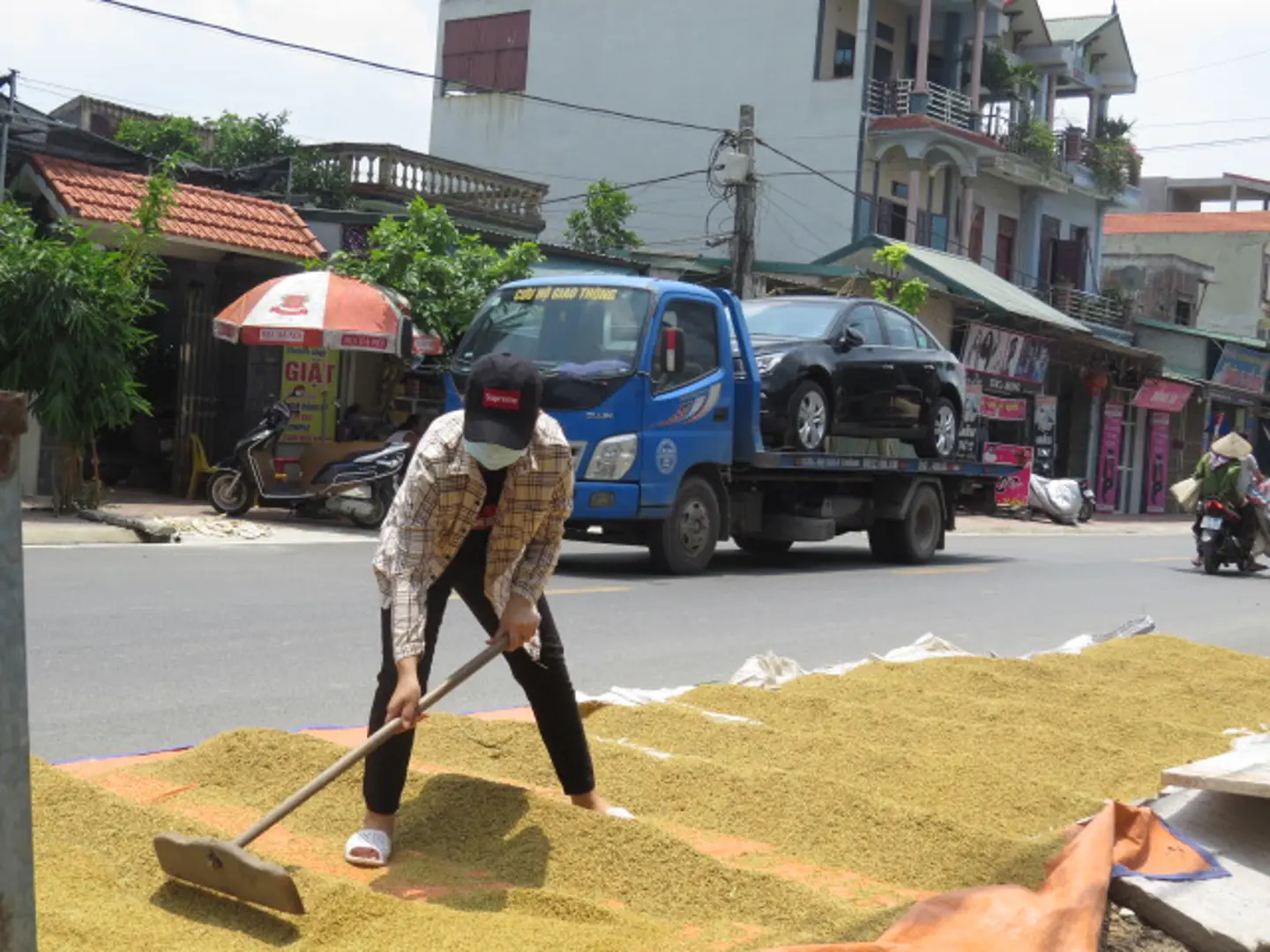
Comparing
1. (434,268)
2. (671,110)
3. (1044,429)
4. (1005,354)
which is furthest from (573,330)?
(1044,429)

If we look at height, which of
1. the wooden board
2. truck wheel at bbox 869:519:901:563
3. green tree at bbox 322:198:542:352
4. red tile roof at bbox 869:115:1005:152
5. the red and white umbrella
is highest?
red tile roof at bbox 869:115:1005:152

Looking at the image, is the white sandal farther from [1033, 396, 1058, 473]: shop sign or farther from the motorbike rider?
[1033, 396, 1058, 473]: shop sign

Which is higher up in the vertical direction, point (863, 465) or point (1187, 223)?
point (1187, 223)

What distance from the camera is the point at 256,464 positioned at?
17.1 metres

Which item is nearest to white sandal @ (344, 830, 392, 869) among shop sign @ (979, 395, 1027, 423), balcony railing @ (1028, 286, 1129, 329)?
shop sign @ (979, 395, 1027, 423)

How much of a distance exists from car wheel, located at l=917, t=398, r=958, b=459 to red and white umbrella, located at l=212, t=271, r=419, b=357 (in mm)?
5788

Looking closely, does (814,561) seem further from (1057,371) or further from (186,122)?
(1057,371)

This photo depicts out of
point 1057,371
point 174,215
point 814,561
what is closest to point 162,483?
point 174,215

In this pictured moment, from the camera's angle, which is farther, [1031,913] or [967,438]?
[967,438]

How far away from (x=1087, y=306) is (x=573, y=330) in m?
29.5

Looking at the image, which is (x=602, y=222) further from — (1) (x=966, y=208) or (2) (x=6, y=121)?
(2) (x=6, y=121)

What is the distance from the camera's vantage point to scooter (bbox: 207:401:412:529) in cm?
1681

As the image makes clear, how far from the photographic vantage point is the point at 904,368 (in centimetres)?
1641

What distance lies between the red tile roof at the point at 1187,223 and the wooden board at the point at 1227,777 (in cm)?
4663
